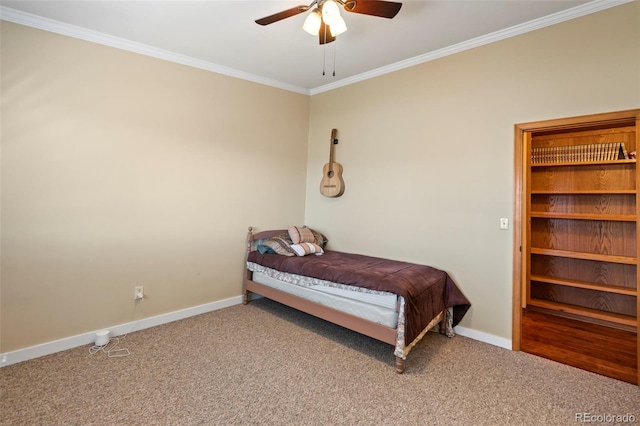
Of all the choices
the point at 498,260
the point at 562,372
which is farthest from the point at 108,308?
the point at 562,372

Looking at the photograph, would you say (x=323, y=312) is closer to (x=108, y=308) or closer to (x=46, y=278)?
(x=108, y=308)

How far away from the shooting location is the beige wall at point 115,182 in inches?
91.6

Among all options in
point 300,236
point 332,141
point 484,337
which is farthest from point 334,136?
point 484,337

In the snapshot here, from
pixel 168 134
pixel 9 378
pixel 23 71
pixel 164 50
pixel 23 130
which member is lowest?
pixel 9 378

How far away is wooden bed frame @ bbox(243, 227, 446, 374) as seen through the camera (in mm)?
2297

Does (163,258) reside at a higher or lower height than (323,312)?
higher

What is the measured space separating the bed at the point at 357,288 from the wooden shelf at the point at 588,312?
1.56m

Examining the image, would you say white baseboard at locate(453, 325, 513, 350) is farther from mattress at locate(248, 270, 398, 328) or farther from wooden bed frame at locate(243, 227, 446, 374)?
mattress at locate(248, 270, 398, 328)

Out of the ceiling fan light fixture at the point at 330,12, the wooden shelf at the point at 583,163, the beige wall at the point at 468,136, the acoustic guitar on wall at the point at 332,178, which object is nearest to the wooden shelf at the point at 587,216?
the wooden shelf at the point at 583,163

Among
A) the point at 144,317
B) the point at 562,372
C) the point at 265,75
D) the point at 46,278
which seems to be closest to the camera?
the point at 562,372

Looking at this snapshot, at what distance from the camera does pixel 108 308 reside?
107 inches

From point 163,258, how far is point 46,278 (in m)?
0.88

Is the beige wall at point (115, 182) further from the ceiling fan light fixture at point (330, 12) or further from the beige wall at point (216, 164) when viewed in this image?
the ceiling fan light fixture at point (330, 12)
